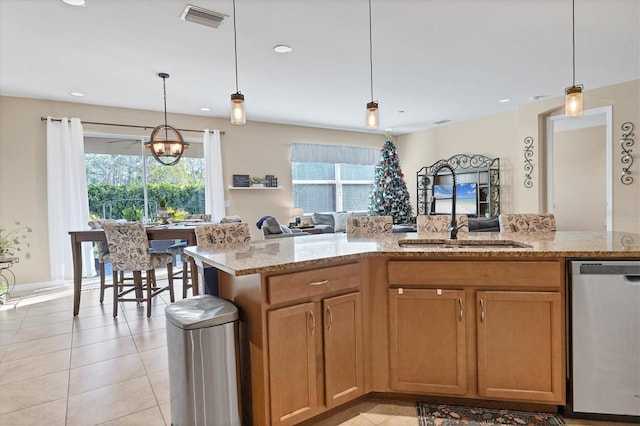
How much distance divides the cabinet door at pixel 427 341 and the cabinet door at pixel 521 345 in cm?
12

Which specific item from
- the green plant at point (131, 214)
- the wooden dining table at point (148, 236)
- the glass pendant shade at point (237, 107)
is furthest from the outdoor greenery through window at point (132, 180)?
the glass pendant shade at point (237, 107)

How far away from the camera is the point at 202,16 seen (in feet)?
9.77

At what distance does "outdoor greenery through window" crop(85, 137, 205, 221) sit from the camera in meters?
5.79

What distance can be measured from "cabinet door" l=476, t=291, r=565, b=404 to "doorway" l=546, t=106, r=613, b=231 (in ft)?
22.8

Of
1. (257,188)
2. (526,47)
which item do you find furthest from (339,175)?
(526,47)

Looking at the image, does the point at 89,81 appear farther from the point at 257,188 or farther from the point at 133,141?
the point at 257,188

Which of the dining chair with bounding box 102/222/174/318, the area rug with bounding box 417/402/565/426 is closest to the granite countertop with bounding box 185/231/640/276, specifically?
the area rug with bounding box 417/402/565/426

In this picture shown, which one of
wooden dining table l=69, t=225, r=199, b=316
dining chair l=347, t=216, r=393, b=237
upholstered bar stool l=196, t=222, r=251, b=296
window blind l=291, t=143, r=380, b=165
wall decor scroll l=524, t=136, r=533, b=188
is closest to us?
upholstered bar stool l=196, t=222, r=251, b=296

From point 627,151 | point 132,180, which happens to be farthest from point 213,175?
point 627,151

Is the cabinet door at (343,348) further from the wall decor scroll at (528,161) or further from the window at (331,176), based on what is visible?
the window at (331,176)

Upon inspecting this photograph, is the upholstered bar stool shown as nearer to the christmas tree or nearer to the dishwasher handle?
the dishwasher handle

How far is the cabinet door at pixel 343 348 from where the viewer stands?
1.95 metres

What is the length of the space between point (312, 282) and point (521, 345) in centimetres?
116

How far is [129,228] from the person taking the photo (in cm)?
373
